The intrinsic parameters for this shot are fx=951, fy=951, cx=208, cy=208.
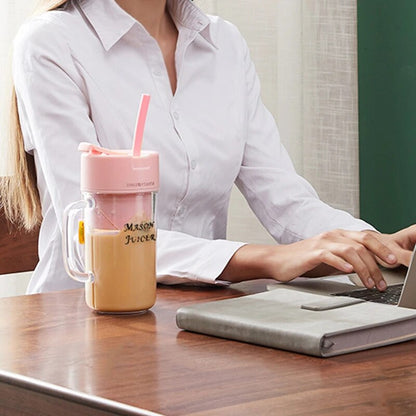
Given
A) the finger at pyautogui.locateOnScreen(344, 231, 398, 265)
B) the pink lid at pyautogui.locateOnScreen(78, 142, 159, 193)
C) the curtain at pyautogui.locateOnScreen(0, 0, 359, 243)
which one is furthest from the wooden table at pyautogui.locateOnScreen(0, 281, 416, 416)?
the curtain at pyautogui.locateOnScreen(0, 0, 359, 243)

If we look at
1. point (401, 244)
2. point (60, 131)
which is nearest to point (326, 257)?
point (401, 244)

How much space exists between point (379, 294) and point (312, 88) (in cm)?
184

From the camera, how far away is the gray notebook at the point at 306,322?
86 cm

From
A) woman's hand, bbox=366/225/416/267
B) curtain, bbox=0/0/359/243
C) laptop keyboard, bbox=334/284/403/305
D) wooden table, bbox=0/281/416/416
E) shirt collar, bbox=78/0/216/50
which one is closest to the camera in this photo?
wooden table, bbox=0/281/416/416

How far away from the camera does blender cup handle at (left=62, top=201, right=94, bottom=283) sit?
3.47ft

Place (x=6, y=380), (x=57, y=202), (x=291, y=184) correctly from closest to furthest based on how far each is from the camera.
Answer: (x=6, y=380) → (x=57, y=202) → (x=291, y=184)

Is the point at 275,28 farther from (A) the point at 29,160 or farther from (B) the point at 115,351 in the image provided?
(B) the point at 115,351

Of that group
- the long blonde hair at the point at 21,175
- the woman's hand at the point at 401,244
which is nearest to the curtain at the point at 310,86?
the long blonde hair at the point at 21,175

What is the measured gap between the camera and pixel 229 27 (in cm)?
180

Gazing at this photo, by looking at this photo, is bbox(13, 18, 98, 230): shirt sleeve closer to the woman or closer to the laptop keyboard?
the woman

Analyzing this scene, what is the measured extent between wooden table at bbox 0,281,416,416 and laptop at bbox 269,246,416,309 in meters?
0.11

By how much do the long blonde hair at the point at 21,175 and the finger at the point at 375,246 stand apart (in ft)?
2.05

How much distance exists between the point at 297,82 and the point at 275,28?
7.0 inches

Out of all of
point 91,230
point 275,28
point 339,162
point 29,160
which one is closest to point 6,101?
point 29,160
